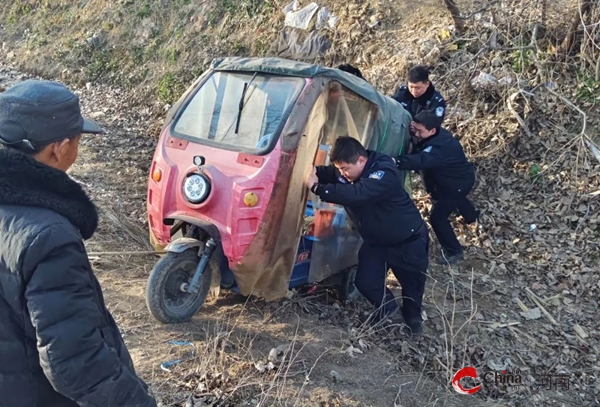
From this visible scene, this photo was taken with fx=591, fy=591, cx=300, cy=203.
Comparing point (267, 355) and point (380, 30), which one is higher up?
point (380, 30)

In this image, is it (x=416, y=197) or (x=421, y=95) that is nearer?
(x=421, y=95)

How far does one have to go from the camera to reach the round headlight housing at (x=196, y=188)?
404 centimetres

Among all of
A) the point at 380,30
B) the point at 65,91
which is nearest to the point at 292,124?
the point at 65,91

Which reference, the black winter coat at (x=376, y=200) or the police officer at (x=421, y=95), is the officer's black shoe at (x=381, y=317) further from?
the police officer at (x=421, y=95)

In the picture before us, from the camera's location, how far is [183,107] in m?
4.64

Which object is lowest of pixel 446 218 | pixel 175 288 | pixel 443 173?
pixel 175 288

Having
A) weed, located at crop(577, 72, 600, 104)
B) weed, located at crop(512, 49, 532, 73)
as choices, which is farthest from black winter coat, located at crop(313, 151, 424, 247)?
weed, located at crop(512, 49, 532, 73)

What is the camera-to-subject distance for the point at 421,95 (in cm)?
628

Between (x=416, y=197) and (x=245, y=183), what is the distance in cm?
378

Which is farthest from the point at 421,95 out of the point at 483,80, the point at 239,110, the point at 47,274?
the point at 47,274

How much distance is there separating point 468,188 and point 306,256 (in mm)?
2403

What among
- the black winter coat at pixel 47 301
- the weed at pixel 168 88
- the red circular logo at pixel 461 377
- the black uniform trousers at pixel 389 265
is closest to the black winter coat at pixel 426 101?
the black uniform trousers at pixel 389 265

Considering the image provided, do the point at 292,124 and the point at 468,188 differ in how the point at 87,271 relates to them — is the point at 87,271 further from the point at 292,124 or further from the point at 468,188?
the point at 468,188
